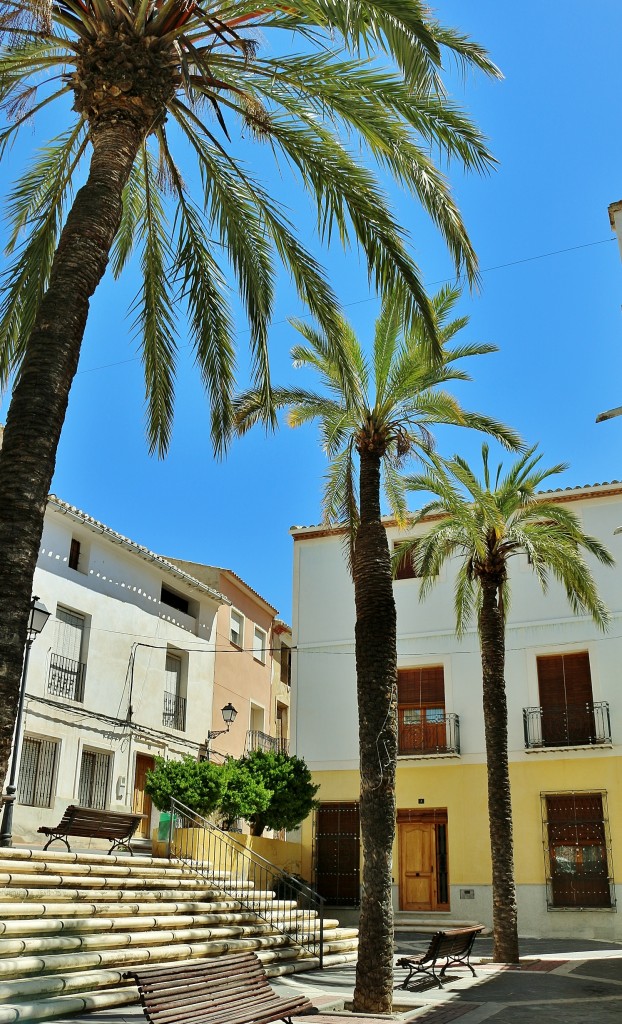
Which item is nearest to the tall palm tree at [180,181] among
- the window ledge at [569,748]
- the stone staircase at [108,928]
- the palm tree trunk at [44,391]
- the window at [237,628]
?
the palm tree trunk at [44,391]

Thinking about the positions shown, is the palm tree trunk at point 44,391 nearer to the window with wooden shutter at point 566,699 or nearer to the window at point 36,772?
the window at point 36,772

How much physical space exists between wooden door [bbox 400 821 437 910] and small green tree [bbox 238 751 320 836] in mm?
4018

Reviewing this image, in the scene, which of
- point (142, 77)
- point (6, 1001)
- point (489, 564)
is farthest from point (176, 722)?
point (142, 77)

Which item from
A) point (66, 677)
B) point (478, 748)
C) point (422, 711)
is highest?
point (66, 677)

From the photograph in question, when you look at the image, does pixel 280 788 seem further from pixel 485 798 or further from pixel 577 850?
pixel 577 850

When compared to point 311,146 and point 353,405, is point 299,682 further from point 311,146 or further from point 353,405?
point 311,146

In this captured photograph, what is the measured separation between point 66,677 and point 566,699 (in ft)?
39.1

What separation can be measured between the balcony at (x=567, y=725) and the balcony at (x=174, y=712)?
9532 mm

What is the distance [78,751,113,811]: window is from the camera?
21.7 m

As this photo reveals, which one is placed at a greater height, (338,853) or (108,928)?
(338,853)

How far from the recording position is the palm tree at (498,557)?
14797mm

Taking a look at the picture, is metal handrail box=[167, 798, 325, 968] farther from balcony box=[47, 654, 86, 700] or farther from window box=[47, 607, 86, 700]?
window box=[47, 607, 86, 700]

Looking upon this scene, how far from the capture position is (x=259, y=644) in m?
34.0

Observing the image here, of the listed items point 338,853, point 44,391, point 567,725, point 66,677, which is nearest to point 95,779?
point 66,677
